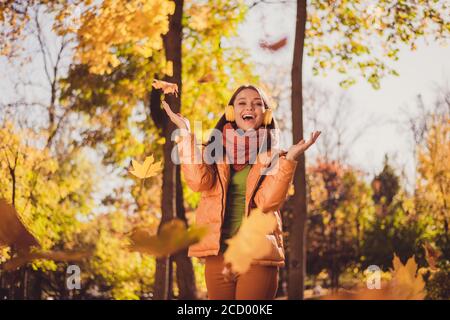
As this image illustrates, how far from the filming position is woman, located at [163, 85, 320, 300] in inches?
134

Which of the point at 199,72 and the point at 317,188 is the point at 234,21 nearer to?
the point at 199,72

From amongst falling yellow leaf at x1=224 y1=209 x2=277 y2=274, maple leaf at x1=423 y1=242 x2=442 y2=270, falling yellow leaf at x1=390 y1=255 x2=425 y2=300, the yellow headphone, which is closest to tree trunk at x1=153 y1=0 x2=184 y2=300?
maple leaf at x1=423 y1=242 x2=442 y2=270

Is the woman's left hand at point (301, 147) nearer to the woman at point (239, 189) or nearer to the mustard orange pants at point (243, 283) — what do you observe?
the woman at point (239, 189)

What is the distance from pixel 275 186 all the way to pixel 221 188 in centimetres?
34

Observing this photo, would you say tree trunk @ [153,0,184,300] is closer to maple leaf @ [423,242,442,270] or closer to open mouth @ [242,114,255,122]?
maple leaf @ [423,242,442,270]

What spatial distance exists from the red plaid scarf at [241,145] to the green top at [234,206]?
0.06m

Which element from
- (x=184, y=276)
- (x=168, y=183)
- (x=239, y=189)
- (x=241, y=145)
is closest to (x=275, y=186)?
(x=239, y=189)

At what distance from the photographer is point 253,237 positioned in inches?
93.5

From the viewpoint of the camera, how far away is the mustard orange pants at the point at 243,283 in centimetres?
338

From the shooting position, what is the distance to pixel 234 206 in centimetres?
360

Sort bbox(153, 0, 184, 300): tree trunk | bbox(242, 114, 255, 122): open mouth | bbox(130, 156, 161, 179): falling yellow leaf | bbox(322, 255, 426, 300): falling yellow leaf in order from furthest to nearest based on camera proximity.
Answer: bbox(153, 0, 184, 300): tree trunk, bbox(242, 114, 255, 122): open mouth, bbox(130, 156, 161, 179): falling yellow leaf, bbox(322, 255, 426, 300): falling yellow leaf

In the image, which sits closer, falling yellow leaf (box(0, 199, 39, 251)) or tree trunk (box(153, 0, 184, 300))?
falling yellow leaf (box(0, 199, 39, 251))

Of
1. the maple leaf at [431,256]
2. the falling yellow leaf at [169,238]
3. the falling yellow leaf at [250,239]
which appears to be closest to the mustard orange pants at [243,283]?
the falling yellow leaf at [250,239]

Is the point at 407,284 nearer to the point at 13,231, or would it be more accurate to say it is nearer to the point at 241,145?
the point at 241,145
